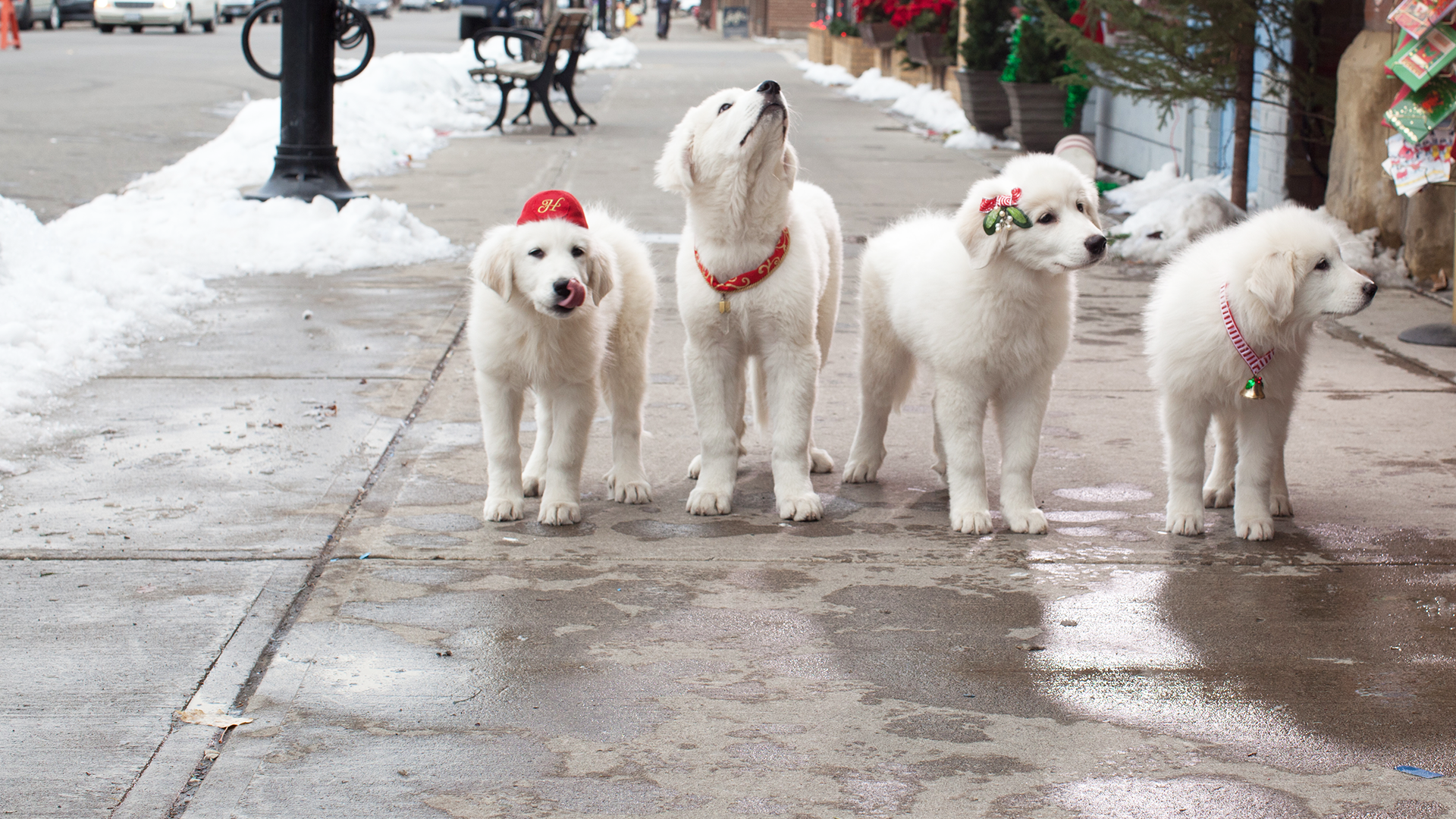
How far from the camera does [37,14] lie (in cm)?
3544

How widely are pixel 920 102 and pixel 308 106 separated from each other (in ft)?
40.9

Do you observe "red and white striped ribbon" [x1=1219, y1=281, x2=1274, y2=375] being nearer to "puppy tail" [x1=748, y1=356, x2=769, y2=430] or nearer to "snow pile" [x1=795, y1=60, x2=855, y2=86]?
"puppy tail" [x1=748, y1=356, x2=769, y2=430]

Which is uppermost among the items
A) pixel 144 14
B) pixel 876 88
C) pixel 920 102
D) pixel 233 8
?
pixel 233 8

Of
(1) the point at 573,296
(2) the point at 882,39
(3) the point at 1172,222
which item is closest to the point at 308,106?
(3) the point at 1172,222

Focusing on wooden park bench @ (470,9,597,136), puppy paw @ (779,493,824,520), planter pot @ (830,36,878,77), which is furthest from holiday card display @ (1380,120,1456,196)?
planter pot @ (830,36,878,77)

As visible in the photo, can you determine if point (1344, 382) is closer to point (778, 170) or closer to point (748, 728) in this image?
point (778, 170)

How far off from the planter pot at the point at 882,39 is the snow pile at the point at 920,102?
0.44 metres

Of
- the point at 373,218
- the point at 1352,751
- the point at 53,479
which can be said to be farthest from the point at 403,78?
the point at 1352,751

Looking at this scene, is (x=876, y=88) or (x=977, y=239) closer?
(x=977, y=239)

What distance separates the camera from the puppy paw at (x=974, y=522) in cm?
480

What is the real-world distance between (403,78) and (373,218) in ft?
35.5

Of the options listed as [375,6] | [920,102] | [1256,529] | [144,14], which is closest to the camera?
[1256,529]

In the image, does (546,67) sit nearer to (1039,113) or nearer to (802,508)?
(1039,113)

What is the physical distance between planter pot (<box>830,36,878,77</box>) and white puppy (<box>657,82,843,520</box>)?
81.4ft
